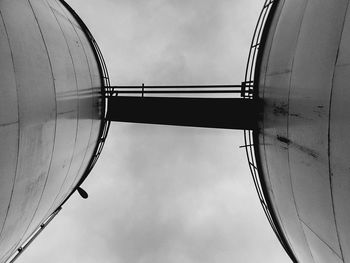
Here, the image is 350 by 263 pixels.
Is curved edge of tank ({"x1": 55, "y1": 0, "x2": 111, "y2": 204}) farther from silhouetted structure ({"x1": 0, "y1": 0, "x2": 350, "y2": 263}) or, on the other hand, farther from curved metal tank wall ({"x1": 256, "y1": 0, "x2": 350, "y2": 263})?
curved metal tank wall ({"x1": 256, "y1": 0, "x2": 350, "y2": 263})

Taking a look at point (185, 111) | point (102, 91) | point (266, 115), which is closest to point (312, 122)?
point (266, 115)

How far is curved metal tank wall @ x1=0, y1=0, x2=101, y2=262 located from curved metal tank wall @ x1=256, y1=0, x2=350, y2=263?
15.2 feet

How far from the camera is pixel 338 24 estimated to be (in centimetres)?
387

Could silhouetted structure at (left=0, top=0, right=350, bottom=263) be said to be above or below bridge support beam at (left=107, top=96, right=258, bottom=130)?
below

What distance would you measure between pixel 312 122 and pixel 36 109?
15.5 feet

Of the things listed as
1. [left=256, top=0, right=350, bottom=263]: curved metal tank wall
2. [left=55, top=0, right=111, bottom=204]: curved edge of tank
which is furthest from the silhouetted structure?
[left=55, top=0, right=111, bottom=204]: curved edge of tank

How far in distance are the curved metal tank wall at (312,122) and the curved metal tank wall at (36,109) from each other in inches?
182

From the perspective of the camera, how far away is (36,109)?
539 centimetres

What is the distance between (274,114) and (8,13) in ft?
18.6

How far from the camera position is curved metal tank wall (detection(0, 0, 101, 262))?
4.75 m

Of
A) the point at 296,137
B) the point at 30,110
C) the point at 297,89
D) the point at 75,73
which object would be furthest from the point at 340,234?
the point at 75,73

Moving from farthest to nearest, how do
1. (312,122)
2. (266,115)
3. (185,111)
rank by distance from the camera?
(185,111) < (266,115) < (312,122)

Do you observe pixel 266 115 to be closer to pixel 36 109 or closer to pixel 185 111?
pixel 185 111

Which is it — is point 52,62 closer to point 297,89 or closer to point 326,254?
point 297,89
